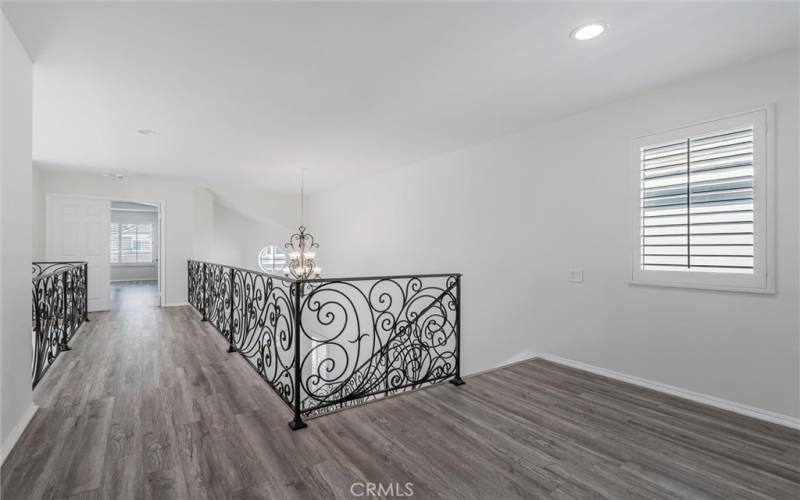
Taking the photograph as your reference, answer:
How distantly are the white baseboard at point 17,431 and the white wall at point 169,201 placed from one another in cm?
508

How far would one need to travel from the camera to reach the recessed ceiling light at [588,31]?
2.16 m

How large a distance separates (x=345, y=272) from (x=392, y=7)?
6.00m

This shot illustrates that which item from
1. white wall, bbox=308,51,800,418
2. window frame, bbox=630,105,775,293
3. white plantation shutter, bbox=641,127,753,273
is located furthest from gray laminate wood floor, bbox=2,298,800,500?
Answer: white plantation shutter, bbox=641,127,753,273

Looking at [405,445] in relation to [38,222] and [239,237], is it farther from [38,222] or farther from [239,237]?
[239,237]

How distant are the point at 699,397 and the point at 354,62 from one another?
11.4ft

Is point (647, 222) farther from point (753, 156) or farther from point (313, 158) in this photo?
point (313, 158)

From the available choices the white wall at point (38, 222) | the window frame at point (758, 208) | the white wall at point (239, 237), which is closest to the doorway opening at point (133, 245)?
the white wall at point (239, 237)

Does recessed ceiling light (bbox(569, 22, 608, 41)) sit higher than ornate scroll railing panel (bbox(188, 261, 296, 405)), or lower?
higher

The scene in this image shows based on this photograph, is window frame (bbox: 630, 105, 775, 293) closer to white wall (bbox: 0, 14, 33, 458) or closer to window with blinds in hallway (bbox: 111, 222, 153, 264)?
white wall (bbox: 0, 14, 33, 458)

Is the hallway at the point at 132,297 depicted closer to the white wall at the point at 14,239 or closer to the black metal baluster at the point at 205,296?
the black metal baluster at the point at 205,296

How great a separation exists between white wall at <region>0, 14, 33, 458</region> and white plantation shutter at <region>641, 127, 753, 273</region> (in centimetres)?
428

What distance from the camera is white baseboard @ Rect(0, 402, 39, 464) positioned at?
1.94 metres

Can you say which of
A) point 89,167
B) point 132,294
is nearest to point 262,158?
point 89,167

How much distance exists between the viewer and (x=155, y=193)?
7.03 metres
